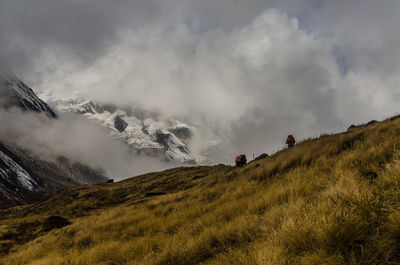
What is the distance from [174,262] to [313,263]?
230 centimetres

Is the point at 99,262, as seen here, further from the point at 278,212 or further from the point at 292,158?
the point at 292,158

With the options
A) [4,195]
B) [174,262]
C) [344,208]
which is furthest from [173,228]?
[4,195]

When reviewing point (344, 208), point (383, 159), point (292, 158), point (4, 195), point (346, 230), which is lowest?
point (346, 230)

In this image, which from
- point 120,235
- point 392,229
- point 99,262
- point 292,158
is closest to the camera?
point 392,229

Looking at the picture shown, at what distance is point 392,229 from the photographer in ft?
7.34

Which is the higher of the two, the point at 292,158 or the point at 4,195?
the point at 4,195

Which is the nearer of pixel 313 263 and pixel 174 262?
pixel 313 263

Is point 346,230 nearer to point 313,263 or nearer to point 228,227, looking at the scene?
point 313,263

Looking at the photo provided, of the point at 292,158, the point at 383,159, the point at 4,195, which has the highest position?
the point at 4,195

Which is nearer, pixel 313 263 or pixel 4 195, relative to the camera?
pixel 313 263

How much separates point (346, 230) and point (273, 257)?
84 centimetres

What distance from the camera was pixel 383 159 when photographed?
4586 millimetres

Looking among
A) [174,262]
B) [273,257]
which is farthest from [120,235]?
[273,257]

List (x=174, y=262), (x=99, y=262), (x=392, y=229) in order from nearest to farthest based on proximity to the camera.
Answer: (x=392, y=229) → (x=174, y=262) → (x=99, y=262)
